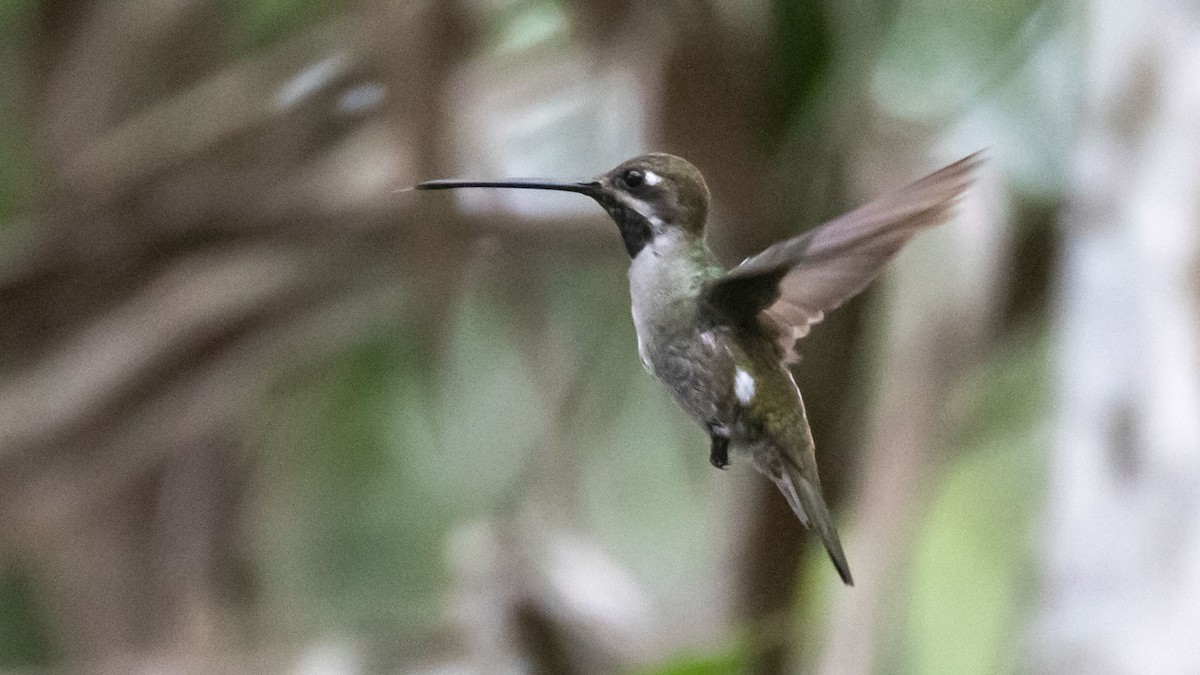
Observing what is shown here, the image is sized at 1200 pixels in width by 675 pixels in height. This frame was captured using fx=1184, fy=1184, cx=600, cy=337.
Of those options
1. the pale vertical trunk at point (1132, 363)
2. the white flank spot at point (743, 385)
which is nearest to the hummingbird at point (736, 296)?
the white flank spot at point (743, 385)

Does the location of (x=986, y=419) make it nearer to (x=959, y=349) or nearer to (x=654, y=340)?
(x=959, y=349)

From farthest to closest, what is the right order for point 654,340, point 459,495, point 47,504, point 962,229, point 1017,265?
point 459,495, point 47,504, point 1017,265, point 962,229, point 654,340

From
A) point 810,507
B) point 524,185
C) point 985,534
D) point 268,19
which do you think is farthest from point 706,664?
point 268,19

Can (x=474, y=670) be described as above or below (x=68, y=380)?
below

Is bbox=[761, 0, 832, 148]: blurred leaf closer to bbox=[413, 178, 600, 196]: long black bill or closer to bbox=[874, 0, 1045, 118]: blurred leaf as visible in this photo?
bbox=[874, 0, 1045, 118]: blurred leaf

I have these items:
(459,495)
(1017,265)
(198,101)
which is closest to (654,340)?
(1017,265)

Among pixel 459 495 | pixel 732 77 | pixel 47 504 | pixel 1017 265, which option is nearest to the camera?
pixel 732 77

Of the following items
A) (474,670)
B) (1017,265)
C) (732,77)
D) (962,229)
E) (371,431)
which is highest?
(732,77)
